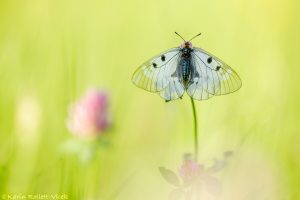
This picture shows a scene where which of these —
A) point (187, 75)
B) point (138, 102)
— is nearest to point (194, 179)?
point (187, 75)

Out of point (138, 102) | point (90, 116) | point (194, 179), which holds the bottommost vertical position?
point (194, 179)

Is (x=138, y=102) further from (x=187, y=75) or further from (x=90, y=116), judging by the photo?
(x=187, y=75)

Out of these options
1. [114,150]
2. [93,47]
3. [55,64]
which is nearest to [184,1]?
[93,47]

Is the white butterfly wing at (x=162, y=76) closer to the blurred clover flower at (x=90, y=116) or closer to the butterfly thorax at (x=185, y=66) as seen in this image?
the butterfly thorax at (x=185, y=66)

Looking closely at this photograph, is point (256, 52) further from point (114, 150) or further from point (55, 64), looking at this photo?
point (114, 150)

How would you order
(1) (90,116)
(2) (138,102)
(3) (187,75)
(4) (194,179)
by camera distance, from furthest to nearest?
(2) (138,102) → (1) (90,116) → (3) (187,75) → (4) (194,179)

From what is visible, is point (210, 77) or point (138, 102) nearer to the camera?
point (210, 77)

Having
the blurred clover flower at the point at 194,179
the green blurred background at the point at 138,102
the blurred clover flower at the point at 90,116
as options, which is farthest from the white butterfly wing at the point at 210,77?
the blurred clover flower at the point at 90,116
